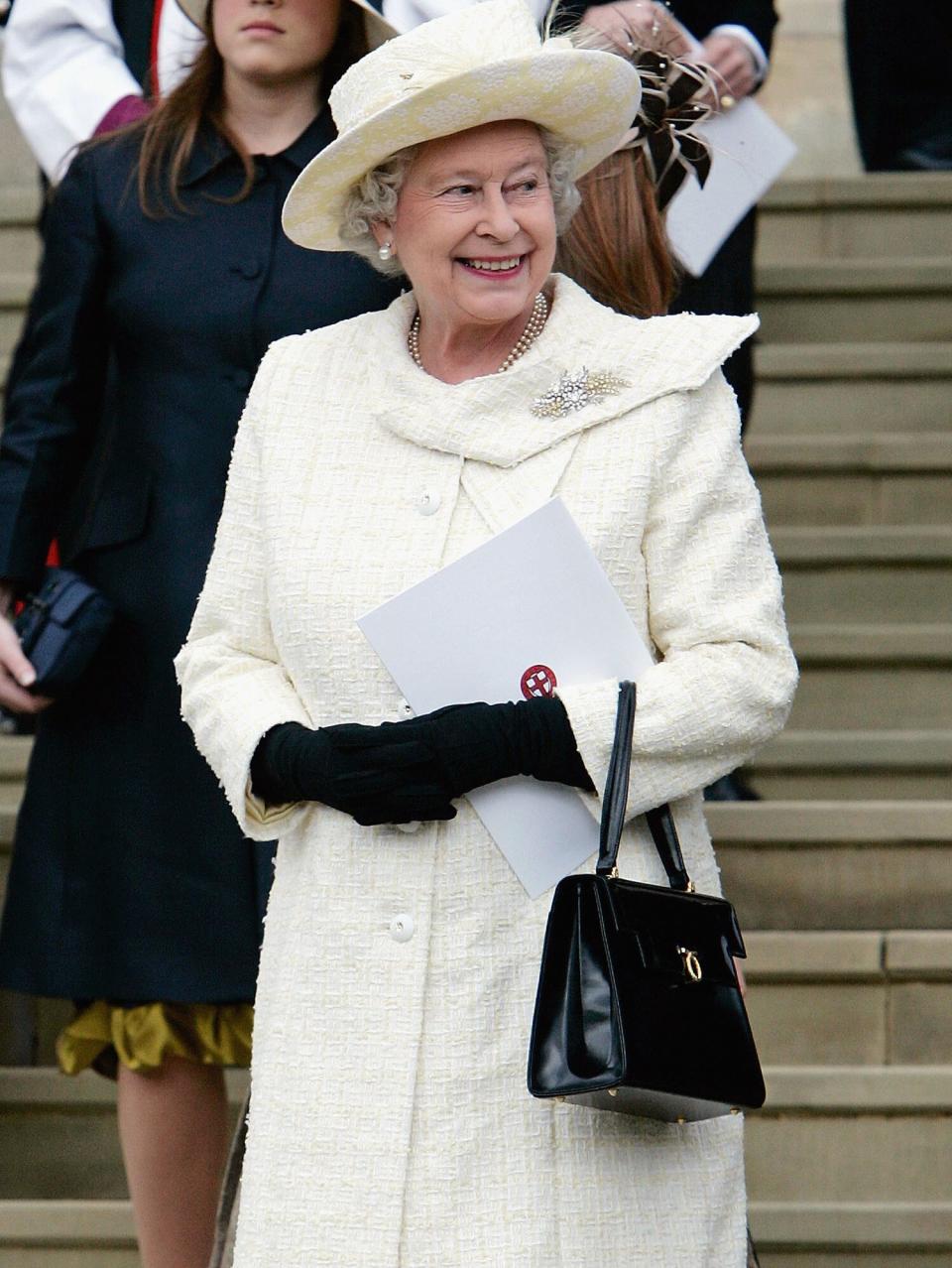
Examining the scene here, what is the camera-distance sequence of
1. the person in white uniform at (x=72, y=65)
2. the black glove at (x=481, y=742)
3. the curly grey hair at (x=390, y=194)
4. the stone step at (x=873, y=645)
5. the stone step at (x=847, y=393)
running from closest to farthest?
the black glove at (x=481, y=742) < the curly grey hair at (x=390, y=194) < the person in white uniform at (x=72, y=65) < the stone step at (x=873, y=645) < the stone step at (x=847, y=393)

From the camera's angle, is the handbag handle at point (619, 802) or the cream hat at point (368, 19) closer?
the handbag handle at point (619, 802)

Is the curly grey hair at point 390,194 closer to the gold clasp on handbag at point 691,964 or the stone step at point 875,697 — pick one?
the gold clasp on handbag at point 691,964

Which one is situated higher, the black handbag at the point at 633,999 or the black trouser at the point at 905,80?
the black trouser at the point at 905,80

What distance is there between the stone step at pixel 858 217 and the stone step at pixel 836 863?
232cm

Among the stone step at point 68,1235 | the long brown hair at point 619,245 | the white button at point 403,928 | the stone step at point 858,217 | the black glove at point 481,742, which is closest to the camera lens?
the black glove at point 481,742

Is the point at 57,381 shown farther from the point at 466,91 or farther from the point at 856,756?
the point at 856,756

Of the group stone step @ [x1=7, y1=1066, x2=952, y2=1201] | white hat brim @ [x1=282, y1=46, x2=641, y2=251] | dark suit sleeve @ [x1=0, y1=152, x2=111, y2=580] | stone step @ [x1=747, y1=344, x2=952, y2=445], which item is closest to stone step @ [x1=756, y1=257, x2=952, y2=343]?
stone step @ [x1=747, y1=344, x2=952, y2=445]

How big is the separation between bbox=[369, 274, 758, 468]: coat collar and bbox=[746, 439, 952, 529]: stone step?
2.58 m

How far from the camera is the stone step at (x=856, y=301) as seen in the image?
5816mm

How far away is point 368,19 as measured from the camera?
3.34 m

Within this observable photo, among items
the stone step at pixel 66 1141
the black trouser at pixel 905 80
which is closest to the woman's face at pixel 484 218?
the stone step at pixel 66 1141

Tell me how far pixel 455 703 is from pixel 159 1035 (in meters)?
1.05

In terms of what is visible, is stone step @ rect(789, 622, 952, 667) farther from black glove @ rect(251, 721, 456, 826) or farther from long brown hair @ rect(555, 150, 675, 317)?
black glove @ rect(251, 721, 456, 826)

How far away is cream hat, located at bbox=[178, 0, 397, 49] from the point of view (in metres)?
3.31
